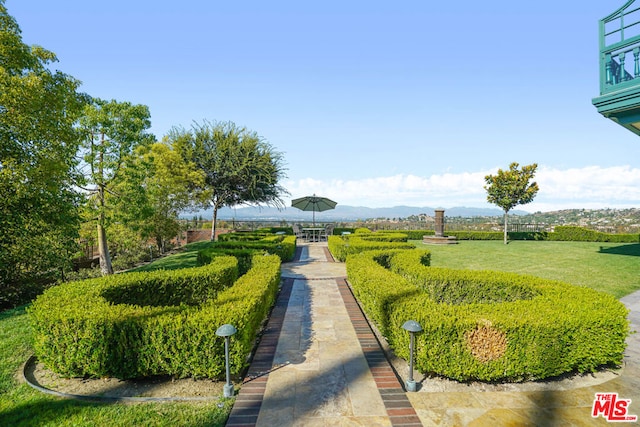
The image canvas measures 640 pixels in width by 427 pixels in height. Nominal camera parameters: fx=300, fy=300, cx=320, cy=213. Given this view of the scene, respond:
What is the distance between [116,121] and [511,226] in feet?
114

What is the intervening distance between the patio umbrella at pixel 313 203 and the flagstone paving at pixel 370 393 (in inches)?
740

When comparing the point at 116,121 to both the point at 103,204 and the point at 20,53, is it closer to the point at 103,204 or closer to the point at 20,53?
the point at 103,204

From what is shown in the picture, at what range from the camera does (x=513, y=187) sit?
2234 cm

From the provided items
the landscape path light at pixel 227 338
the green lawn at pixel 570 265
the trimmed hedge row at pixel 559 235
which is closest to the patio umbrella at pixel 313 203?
the trimmed hedge row at pixel 559 235

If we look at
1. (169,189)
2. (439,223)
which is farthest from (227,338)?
(439,223)

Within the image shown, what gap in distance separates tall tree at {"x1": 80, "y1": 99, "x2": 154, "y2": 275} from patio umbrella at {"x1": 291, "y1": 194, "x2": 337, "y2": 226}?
1371 cm

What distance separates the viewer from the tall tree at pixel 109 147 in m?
11.3

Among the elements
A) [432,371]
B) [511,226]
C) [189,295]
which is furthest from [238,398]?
[511,226]

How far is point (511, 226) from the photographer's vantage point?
3161 centimetres

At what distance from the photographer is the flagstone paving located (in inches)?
137

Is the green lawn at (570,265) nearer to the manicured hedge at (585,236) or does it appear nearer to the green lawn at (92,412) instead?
the manicured hedge at (585,236)

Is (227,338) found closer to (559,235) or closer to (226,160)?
(226,160)

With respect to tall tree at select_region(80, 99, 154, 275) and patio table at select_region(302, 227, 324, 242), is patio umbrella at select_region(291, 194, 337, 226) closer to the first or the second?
patio table at select_region(302, 227, 324, 242)

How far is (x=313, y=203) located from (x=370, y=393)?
2132 centimetres
